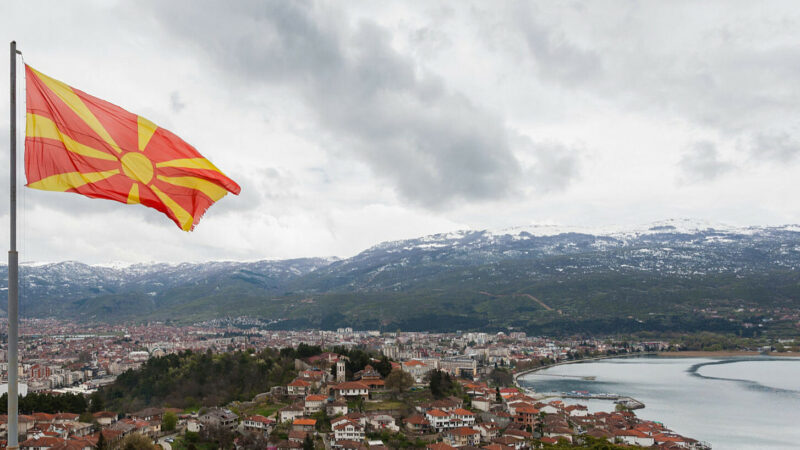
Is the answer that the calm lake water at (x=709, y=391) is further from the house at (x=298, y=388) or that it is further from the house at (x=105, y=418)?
the house at (x=105, y=418)

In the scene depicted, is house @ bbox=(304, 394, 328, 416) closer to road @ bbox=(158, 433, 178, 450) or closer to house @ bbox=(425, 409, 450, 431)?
house @ bbox=(425, 409, 450, 431)

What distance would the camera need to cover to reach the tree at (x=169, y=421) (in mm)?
33125

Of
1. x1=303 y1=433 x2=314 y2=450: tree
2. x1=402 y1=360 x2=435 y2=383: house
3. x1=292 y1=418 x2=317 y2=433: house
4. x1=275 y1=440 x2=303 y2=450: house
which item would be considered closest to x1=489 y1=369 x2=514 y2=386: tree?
x1=402 y1=360 x2=435 y2=383: house

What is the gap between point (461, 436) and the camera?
103 ft

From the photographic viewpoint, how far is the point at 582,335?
11162cm

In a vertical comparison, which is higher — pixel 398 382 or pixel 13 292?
pixel 13 292

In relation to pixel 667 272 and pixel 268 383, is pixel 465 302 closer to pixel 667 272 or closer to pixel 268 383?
pixel 667 272

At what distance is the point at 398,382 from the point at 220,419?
521 inches

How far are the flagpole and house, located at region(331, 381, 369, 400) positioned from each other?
3425cm

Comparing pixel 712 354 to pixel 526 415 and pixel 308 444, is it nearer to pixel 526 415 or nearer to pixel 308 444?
pixel 526 415

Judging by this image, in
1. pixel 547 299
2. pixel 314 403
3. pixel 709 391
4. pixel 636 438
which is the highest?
pixel 547 299

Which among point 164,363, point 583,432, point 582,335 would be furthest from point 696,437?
point 582,335

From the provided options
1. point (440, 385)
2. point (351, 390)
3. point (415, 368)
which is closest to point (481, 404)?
point (440, 385)

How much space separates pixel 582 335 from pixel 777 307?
138 feet
